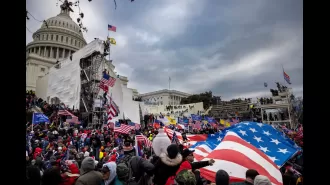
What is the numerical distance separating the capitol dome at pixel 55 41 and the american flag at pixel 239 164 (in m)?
67.1

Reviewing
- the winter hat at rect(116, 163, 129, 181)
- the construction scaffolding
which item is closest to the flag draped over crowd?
the winter hat at rect(116, 163, 129, 181)

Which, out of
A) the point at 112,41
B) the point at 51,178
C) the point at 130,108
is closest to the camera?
the point at 51,178

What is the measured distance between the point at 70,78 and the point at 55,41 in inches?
1683

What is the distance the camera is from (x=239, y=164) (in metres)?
4.82

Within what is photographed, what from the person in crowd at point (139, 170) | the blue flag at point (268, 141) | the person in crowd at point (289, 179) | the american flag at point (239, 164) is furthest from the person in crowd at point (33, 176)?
the blue flag at point (268, 141)

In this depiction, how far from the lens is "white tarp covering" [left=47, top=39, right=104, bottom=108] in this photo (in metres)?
28.4

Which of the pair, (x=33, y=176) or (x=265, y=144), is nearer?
(x=33, y=176)

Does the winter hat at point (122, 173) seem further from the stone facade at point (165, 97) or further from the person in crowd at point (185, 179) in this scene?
the stone facade at point (165, 97)

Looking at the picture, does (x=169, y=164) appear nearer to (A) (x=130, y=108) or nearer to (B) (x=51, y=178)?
(B) (x=51, y=178)

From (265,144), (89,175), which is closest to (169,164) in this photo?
(89,175)

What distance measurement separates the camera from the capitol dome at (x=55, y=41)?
2611 inches
